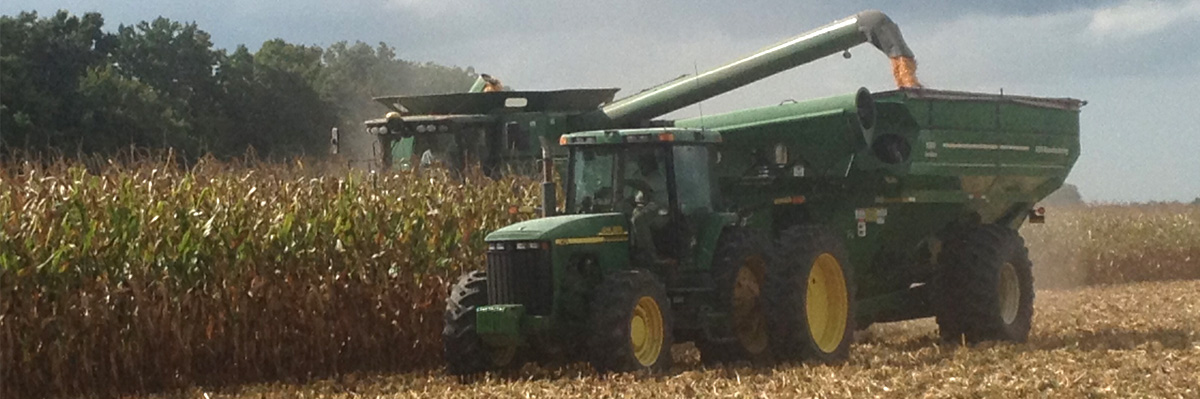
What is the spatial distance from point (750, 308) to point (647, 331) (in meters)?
1.26

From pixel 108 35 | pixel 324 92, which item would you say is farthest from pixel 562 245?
pixel 324 92

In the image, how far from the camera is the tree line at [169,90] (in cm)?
2694

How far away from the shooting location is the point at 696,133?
10.6 meters

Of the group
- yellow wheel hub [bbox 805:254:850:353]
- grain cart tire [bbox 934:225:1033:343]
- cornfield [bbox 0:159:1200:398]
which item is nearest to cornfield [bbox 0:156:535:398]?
cornfield [bbox 0:159:1200:398]

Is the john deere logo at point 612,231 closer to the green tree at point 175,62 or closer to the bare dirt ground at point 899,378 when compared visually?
the bare dirt ground at point 899,378

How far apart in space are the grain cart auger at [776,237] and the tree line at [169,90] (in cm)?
810

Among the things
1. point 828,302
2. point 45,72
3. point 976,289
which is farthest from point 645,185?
point 45,72

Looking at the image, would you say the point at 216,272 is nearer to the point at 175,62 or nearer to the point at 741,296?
the point at 741,296

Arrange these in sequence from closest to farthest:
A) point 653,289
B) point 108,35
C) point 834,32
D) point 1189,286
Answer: point 653,289 → point 834,32 → point 1189,286 → point 108,35

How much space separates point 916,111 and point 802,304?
89.5 inches

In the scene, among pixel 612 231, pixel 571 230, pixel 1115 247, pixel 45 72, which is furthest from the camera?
pixel 45 72

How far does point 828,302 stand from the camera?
11.4 meters

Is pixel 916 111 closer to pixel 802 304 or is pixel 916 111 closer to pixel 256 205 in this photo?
pixel 802 304

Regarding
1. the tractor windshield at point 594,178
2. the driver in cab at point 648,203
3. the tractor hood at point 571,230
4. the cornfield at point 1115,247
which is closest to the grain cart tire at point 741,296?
the driver in cab at point 648,203
